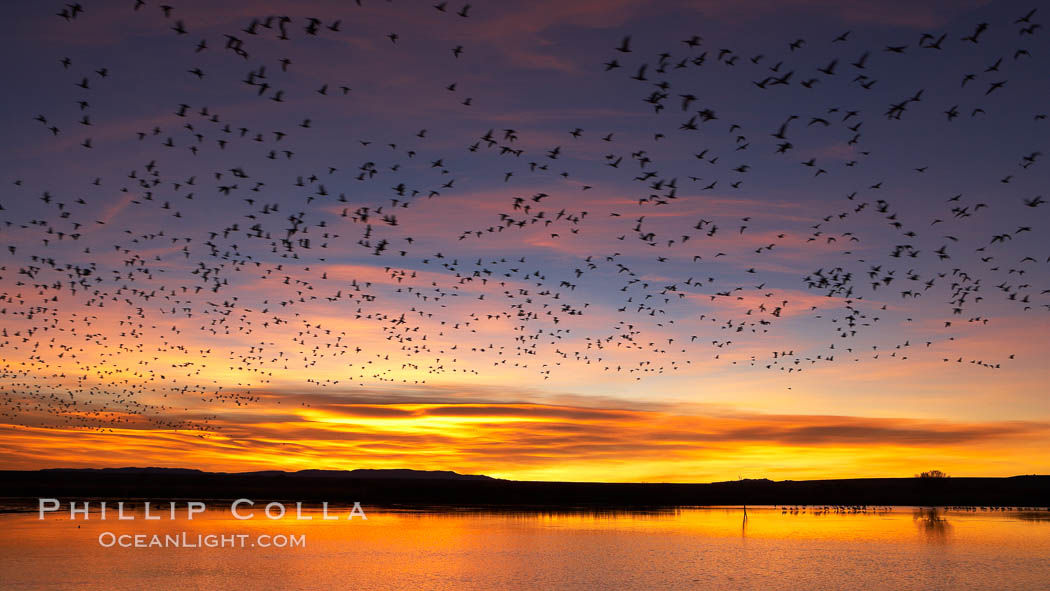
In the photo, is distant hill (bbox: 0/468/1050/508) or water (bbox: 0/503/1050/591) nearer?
water (bbox: 0/503/1050/591)

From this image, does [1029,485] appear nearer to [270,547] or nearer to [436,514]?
[436,514]

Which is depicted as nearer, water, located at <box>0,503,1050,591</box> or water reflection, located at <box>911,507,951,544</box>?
water, located at <box>0,503,1050,591</box>

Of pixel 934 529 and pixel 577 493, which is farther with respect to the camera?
pixel 577 493

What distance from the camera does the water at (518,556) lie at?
3894 centimetres

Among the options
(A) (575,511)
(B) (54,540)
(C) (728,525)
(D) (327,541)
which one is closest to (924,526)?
(C) (728,525)

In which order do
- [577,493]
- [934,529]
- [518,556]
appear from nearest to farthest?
1. [518,556]
2. [934,529]
3. [577,493]

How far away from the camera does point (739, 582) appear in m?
40.4

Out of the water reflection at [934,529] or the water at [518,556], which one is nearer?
the water at [518,556]

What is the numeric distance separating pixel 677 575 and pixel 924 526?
49.0 meters

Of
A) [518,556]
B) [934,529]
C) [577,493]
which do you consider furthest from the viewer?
[577,493]

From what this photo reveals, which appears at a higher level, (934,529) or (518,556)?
(518,556)

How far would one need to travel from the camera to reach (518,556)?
159ft

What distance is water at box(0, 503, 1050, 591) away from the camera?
38.9 metres

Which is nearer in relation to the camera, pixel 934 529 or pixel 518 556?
pixel 518 556
